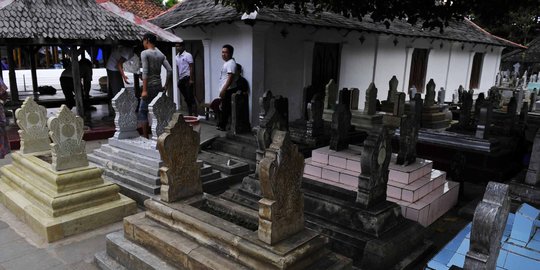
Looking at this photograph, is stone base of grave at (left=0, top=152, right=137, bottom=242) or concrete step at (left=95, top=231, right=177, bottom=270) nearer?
concrete step at (left=95, top=231, right=177, bottom=270)

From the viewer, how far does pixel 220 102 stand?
9.27m

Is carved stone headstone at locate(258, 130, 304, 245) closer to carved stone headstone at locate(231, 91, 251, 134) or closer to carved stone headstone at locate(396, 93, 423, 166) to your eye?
carved stone headstone at locate(396, 93, 423, 166)

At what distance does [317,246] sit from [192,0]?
443 inches

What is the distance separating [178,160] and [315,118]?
13.6 feet

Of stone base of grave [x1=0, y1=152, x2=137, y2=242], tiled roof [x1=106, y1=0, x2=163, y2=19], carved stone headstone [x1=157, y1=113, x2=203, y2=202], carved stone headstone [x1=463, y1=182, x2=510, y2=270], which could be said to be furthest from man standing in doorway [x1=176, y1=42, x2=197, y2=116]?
carved stone headstone [x1=463, y1=182, x2=510, y2=270]

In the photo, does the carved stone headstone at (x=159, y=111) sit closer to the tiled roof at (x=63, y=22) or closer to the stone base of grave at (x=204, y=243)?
the stone base of grave at (x=204, y=243)

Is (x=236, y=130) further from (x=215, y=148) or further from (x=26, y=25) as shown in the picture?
(x=26, y=25)

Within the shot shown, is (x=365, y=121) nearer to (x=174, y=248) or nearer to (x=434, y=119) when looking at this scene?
(x=434, y=119)

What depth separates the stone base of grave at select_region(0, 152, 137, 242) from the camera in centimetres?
443

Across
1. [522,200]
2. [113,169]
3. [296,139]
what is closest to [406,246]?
[522,200]

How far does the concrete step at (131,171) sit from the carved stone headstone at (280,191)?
9.20 feet

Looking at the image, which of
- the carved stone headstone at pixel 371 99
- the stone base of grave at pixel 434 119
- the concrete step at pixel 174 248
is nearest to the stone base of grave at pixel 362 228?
the concrete step at pixel 174 248

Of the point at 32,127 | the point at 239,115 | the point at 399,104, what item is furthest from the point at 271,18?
the point at 32,127

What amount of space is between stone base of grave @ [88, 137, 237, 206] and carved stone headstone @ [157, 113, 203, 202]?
141 centimetres
